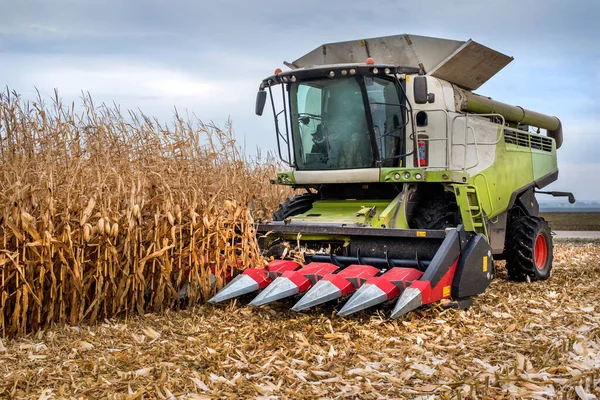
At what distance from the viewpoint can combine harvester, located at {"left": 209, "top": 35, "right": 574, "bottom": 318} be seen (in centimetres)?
559

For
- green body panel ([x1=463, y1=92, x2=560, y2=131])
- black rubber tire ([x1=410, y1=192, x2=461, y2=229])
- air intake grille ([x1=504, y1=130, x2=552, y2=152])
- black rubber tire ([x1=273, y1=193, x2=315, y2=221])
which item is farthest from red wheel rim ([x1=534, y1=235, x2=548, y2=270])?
black rubber tire ([x1=273, y1=193, x2=315, y2=221])

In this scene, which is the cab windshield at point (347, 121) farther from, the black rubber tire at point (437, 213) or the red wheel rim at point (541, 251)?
the red wheel rim at point (541, 251)

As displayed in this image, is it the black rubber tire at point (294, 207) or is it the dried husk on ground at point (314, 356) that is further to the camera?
the black rubber tire at point (294, 207)

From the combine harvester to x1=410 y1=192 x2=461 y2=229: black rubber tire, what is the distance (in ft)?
0.05

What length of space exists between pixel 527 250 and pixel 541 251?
55cm

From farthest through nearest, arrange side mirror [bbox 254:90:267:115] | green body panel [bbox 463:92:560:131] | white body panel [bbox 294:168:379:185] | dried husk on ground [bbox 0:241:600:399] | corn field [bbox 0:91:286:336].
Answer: green body panel [bbox 463:92:560:131], side mirror [bbox 254:90:267:115], white body panel [bbox 294:168:379:185], corn field [bbox 0:91:286:336], dried husk on ground [bbox 0:241:600:399]

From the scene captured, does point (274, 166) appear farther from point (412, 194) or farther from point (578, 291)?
point (578, 291)

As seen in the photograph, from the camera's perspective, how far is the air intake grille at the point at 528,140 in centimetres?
813

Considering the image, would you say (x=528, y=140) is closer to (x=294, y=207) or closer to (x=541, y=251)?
(x=541, y=251)

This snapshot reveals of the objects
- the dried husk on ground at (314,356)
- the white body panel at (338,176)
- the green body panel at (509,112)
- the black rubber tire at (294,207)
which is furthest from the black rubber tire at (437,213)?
the green body panel at (509,112)

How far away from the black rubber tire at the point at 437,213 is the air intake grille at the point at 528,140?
5.05 feet

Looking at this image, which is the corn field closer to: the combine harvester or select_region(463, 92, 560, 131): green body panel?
the combine harvester

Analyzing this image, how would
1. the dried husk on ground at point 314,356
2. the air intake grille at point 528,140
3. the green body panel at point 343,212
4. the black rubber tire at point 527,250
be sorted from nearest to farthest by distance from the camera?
1. the dried husk on ground at point 314,356
2. the green body panel at point 343,212
3. the black rubber tire at point 527,250
4. the air intake grille at point 528,140

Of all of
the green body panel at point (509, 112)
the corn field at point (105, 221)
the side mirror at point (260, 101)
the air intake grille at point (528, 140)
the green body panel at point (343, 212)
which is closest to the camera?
the corn field at point (105, 221)
